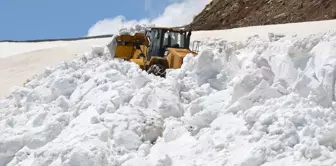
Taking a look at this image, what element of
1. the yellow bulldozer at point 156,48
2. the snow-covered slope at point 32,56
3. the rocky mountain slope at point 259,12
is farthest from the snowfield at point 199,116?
the rocky mountain slope at point 259,12

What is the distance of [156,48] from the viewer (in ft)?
41.5

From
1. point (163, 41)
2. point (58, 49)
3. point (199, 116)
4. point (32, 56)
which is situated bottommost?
point (32, 56)

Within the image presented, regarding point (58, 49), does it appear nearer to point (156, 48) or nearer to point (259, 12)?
point (259, 12)

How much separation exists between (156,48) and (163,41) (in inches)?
8.7

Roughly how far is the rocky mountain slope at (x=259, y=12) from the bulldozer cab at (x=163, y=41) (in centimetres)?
1214

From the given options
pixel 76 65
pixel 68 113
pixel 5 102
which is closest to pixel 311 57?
pixel 68 113

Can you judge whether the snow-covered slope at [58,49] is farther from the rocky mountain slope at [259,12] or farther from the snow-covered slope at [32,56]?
the rocky mountain slope at [259,12]

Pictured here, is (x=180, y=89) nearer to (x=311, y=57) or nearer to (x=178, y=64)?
(x=311, y=57)

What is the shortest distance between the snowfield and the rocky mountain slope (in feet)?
53.0

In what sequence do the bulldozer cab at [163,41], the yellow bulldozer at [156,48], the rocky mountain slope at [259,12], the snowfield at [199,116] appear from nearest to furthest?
the snowfield at [199,116] < the yellow bulldozer at [156,48] < the bulldozer cab at [163,41] < the rocky mountain slope at [259,12]

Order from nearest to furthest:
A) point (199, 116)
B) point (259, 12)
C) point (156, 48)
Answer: point (199, 116) → point (156, 48) → point (259, 12)

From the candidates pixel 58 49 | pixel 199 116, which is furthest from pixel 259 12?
pixel 199 116

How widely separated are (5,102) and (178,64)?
3.34 m

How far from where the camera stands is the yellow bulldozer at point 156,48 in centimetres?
1163
